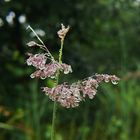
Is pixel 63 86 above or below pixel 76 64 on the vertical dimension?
below

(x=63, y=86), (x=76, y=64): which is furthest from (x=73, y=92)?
(x=76, y=64)

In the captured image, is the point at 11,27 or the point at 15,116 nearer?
the point at 15,116

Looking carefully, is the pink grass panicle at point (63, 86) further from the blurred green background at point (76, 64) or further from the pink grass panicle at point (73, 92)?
the blurred green background at point (76, 64)

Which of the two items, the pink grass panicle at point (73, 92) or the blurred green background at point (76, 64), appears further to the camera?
the blurred green background at point (76, 64)

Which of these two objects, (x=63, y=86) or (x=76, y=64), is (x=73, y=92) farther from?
(x=76, y=64)

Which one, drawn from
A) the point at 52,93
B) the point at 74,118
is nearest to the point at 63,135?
the point at 74,118

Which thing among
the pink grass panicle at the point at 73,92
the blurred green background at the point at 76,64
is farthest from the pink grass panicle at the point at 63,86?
the blurred green background at the point at 76,64

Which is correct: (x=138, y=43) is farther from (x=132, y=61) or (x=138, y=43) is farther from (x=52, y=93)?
(x=52, y=93)

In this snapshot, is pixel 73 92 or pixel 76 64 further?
pixel 76 64
